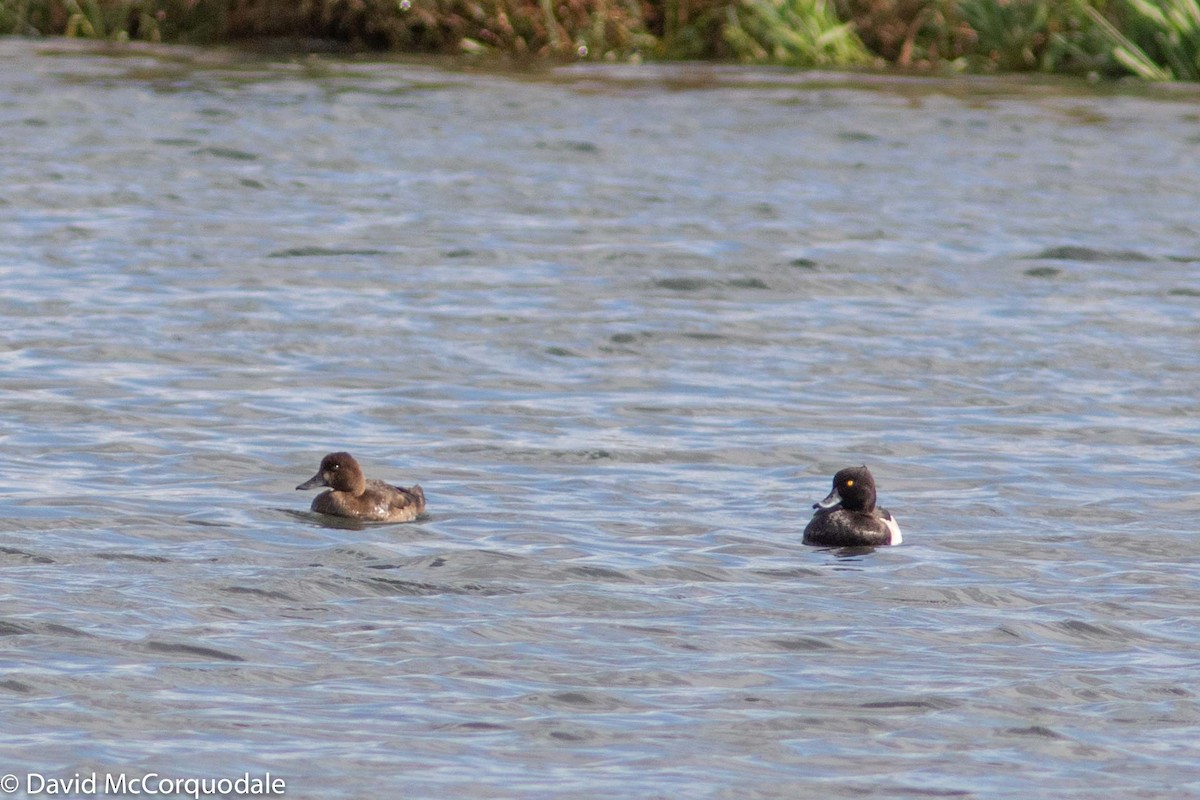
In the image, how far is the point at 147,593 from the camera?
8961 millimetres

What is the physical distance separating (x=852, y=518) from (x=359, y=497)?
2250mm

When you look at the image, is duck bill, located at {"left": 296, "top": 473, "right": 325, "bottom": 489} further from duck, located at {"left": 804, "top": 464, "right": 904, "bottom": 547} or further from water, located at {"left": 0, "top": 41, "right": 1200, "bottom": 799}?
duck, located at {"left": 804, "top": 464, "right": 904, "bottom": 547}

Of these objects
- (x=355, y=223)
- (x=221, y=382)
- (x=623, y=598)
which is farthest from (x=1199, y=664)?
(x=355, y=223)

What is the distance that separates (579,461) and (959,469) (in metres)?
1.95

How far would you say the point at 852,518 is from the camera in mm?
10008

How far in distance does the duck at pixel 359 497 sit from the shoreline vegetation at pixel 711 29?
1988 cm

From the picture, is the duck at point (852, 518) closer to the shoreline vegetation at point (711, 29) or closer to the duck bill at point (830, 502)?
the duck bill at point (830, 502)

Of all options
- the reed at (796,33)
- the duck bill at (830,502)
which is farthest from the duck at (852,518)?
the reed at (796,33)

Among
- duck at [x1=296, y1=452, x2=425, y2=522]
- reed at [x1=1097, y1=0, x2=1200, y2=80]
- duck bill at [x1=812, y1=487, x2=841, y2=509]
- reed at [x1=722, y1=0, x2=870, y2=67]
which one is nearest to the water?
duck at [x1=296, y1=452, x2=425, y2=522]

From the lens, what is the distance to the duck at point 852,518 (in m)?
9.96

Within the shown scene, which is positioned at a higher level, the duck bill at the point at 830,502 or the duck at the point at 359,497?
the duck bill at the point at 830,502

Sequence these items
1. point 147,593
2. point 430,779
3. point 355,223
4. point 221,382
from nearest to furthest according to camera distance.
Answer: point 430,779 < point 147,593 < point 221,382 < point 355,223

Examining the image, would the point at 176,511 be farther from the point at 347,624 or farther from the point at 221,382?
the point at 221,382

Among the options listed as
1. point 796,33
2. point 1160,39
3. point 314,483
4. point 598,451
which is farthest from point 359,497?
point 1160,39
